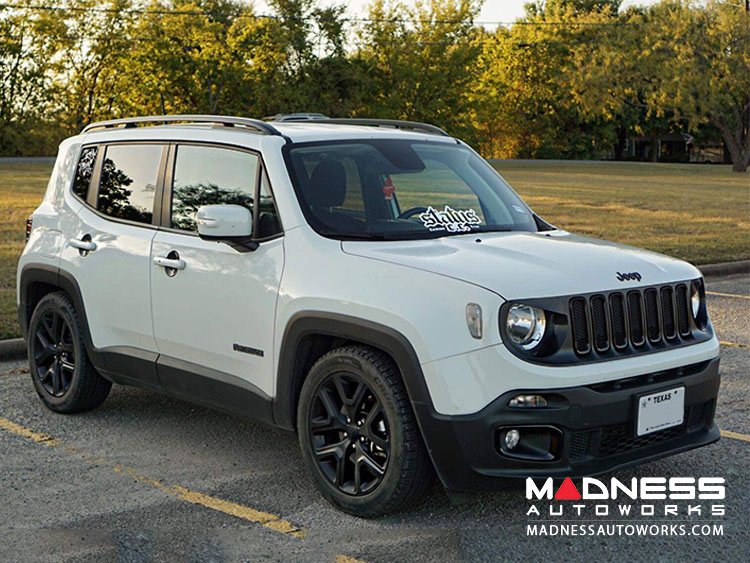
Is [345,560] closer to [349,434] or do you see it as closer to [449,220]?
[349,434]

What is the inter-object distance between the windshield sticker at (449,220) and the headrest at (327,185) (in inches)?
17.5

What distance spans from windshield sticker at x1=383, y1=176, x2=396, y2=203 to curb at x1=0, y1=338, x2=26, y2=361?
4079 millimetres

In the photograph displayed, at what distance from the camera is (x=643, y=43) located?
191 feet

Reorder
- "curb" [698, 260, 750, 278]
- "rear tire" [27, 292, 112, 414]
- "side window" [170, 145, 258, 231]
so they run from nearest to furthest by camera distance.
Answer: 1. "side window" [170, 145, 258, 231]
2. "rear tire" [27, 292, 112, 414]
3. "curb" [698, 260, 750, 278]

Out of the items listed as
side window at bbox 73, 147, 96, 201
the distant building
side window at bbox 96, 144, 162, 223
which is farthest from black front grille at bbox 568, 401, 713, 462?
the distant building

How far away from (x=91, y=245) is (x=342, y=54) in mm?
64702

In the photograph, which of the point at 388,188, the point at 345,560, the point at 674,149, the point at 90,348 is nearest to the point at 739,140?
the point at 674,149

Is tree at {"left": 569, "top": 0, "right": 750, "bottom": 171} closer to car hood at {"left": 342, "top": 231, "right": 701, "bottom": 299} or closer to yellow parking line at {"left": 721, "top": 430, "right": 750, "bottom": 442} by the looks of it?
yellow parking line at {"left": 721, "top": 430, "right": 750, "bottom": 442}

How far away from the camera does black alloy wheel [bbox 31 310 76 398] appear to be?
6.55 meters

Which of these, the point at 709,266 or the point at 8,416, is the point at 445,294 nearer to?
the point at 8,416

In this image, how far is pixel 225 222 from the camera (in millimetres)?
5035

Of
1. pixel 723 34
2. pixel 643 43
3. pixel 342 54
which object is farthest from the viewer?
pixel 342 54

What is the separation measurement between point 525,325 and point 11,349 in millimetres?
5308

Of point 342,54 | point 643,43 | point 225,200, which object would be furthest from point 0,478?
point 342,54
